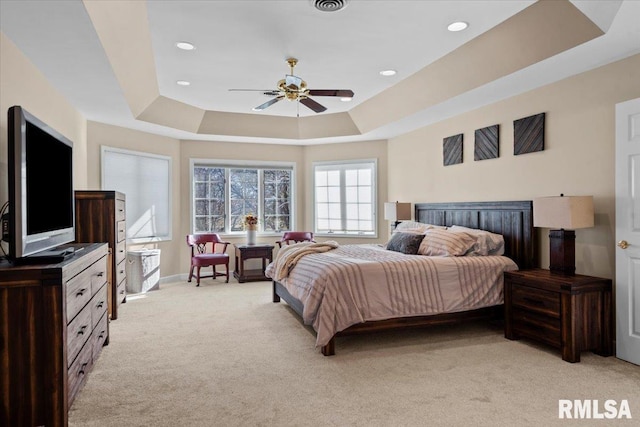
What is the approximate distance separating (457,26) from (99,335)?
3.97 m

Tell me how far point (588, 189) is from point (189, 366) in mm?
3771

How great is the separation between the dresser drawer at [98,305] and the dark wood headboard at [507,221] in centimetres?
403

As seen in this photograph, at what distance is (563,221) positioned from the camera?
11.2ft

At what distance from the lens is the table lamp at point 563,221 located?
11.0 ft

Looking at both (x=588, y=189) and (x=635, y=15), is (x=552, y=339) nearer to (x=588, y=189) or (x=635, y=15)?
(x=588, y=189)

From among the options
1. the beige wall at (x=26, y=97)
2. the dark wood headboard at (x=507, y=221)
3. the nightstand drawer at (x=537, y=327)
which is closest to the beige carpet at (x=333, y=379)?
the nightstand drawer at (x=537, y=327)

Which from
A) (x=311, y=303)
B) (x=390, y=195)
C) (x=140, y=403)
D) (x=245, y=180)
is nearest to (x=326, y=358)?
(x=311, y=303)

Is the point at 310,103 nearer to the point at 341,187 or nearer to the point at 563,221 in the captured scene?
the point at 563,221

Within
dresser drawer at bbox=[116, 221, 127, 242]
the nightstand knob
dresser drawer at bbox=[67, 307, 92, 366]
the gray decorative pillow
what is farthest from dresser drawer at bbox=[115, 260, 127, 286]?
the nightstand knob

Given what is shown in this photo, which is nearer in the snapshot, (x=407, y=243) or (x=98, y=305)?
(x=98, y=305)

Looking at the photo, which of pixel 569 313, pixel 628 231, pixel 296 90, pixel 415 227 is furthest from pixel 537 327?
pixel 296 90

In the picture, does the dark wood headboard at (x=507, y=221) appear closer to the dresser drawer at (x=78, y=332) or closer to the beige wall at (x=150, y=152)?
the dresser drawer at (x=78, y=332)

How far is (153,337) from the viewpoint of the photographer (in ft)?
12.8

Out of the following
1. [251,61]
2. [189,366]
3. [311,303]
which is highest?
[251,61]
